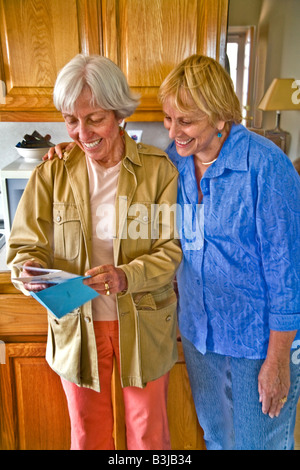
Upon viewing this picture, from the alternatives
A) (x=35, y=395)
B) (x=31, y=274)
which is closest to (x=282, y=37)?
(x=31, y=274)

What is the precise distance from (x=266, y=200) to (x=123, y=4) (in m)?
0.89

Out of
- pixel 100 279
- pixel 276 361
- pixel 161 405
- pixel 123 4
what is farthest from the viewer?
pixel 123 4

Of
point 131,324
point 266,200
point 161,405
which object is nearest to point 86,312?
point 131,324

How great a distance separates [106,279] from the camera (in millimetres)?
1145

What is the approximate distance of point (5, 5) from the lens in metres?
1.52

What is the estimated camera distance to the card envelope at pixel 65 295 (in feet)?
3.45

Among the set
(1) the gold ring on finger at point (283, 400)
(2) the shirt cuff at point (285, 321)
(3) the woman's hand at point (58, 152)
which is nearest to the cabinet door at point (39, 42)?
(3) the woman's hand at point (58, 152)

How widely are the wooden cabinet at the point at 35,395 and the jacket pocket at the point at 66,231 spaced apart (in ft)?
1.21

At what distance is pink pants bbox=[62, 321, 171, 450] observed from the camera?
4.37 feet

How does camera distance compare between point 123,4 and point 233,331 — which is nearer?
point 233,331

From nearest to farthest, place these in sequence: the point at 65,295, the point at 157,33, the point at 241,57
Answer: the point at 65,295 → the point at 157,33 → the point at 241,57

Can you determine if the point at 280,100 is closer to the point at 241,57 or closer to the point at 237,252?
the point at 241,57

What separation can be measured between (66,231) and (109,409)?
0.61 m
